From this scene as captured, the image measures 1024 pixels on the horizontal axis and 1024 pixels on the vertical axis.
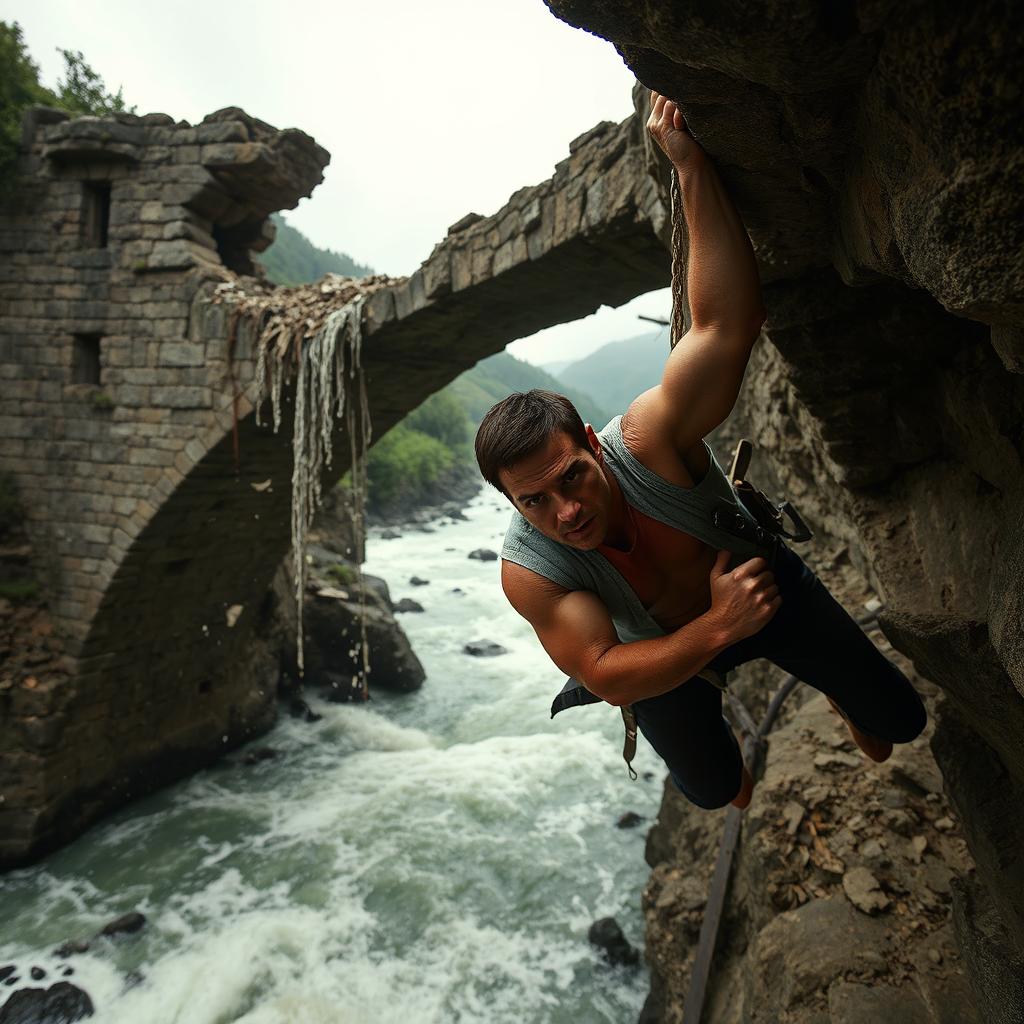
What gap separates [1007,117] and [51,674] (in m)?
7.26

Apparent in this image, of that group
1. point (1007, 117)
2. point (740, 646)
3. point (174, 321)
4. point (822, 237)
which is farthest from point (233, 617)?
point (1007, 117)

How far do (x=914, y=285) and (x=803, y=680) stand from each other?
1172 millimetres

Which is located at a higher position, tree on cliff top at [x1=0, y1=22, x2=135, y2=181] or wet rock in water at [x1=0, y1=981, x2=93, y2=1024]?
tree on cliff top at [x1=0, y1=22, x2=135, y2=181]

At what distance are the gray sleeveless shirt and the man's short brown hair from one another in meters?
0.13

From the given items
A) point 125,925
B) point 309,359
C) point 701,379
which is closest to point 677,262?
point 701,379

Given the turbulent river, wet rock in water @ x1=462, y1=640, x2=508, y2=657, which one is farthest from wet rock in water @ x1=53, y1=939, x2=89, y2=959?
wet rock in water @ x1=462, y1=640, x2=508, y2=657

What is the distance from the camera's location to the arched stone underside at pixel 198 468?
454 centimetres

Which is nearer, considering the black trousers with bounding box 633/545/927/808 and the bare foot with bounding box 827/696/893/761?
the black trousers with bounding box 633/545/927/808

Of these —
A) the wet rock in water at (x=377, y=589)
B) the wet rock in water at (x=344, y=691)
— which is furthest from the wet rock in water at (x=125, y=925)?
the wet rock in water at (x=377, y=589)

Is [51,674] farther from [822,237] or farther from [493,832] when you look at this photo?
[822,237]

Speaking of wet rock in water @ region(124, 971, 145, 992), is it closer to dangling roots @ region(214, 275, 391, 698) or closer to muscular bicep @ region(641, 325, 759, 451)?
dangling roots @ region(214, 275, 391, 698)

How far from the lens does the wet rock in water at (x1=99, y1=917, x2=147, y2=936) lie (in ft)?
17.6

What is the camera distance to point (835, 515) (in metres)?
4.01

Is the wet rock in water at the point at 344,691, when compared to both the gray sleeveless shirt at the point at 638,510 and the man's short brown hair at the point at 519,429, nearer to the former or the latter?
the gray sleeveless shirt at the point at 638,510
